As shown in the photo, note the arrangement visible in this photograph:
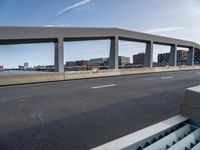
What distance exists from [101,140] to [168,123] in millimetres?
1266

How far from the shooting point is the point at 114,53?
2555 centimetres

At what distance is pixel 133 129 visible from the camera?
13.9 ft

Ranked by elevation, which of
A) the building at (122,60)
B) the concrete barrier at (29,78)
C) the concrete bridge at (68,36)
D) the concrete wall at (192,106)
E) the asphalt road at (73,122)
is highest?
the concrete bridge at (68,36)

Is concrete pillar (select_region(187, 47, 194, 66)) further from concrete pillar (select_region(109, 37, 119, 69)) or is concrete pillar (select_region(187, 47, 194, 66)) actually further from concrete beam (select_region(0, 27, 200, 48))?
concrete pillar (select_region(109, 37, 119, 69))

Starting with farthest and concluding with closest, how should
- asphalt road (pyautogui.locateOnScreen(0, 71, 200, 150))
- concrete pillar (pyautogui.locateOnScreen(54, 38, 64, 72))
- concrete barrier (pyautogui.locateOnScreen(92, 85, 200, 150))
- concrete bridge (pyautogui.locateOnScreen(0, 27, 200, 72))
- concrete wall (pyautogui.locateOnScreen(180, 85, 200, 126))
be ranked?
concrete pillar (pyautogui.locateOnScreen(54, 38, 64, 72)) < concrete bridge (pyautogui.locateOnScreen(0, 27, 200, 72)) < asphalt road (pyautogui.locateOnScreen(0, 71, 200, 150)) < concrete wall (pyautogui.locateOnScreen(180, 85, 200, 126)) < concrete barrier (pyautogui.locateOnScreen(92, 85, 200, 150))

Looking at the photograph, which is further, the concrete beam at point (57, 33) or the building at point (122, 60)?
the building at point (122, 60)

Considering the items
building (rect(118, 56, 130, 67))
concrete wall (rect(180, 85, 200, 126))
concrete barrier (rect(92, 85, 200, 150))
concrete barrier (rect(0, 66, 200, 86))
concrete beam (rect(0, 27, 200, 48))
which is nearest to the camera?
concrete barrier (rect(92, 85, 200, 150))

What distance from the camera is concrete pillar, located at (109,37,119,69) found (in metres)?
25.5

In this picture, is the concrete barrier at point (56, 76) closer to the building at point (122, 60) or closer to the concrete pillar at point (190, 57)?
the building at point (122, 60)

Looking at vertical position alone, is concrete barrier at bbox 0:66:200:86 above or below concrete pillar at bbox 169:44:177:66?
below

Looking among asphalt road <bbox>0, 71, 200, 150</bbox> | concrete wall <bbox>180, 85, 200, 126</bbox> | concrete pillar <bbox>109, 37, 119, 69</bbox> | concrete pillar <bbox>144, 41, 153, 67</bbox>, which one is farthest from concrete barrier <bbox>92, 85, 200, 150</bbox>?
concrete pillar <bbox>144, 41, 153, 67</bbox>

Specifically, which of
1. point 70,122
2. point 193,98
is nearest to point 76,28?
point 70,122

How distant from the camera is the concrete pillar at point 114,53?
Result: 83.8ft

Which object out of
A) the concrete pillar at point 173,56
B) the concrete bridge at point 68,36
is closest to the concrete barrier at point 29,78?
the concrete bridge at point 68,36
